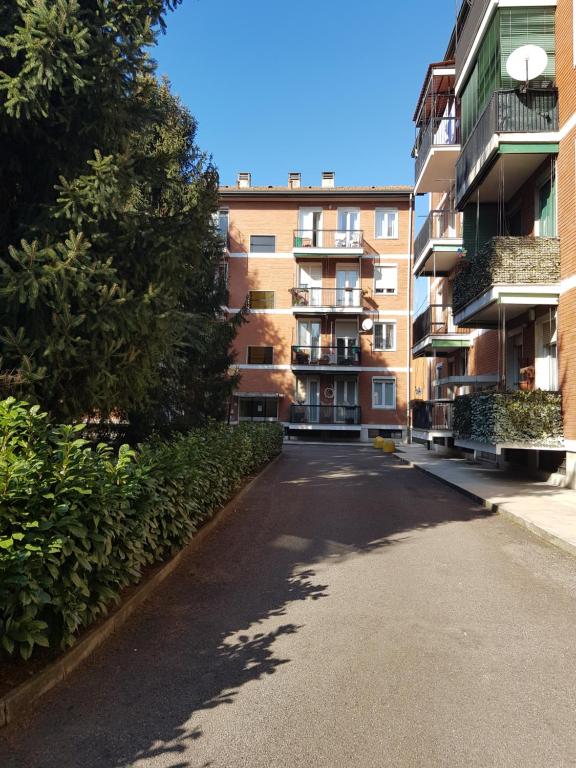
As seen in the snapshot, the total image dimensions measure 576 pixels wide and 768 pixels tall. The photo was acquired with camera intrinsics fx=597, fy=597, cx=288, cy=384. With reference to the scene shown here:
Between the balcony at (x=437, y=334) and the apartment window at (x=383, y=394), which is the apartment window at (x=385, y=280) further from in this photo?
the balcony at (x=437, y=334)

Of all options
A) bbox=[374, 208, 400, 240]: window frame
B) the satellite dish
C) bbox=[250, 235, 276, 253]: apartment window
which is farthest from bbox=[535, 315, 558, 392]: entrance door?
bbox=[250, 235, 276, 253]: apartment window

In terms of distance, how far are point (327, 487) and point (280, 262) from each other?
25.0 meters

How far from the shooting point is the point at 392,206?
36.6 m

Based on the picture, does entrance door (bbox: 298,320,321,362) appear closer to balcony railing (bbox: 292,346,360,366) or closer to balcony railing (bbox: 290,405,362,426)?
balcony railing (bbox: 292,346,360,366)

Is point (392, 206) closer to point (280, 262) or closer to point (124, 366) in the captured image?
point (280, 262)

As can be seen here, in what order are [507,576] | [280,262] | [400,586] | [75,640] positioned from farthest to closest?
1. [280,262]
2. [507,576]
3. [400,586]
4. [75,640]

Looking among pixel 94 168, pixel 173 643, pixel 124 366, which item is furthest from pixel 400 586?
pixel 94 168

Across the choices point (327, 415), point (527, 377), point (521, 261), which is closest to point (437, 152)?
point (521, 261)

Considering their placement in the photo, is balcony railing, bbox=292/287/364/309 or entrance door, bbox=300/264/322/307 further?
entrance door, bbox=300/264/322/307

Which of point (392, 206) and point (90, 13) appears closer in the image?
point (90, 13)

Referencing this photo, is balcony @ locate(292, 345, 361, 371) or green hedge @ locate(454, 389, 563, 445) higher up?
balcony @ locate(292, 345, 361, 371)

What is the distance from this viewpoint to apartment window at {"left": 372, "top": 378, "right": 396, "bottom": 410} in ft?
117

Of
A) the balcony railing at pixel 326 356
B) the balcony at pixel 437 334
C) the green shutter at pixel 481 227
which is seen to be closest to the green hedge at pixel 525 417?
the green shutter at pixel 481 227

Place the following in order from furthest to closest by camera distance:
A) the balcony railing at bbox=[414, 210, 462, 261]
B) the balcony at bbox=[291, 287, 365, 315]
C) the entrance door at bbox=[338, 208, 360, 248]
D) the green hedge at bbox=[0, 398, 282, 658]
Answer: the entrance door at bbox=[338, 208, 360, 248], the balcony at bbox=[291, 287, 365, 315], the balcony railing at bbox=[414, 210, 462, 261], the green hedge at bbox=[0, 398, 282, 658]
